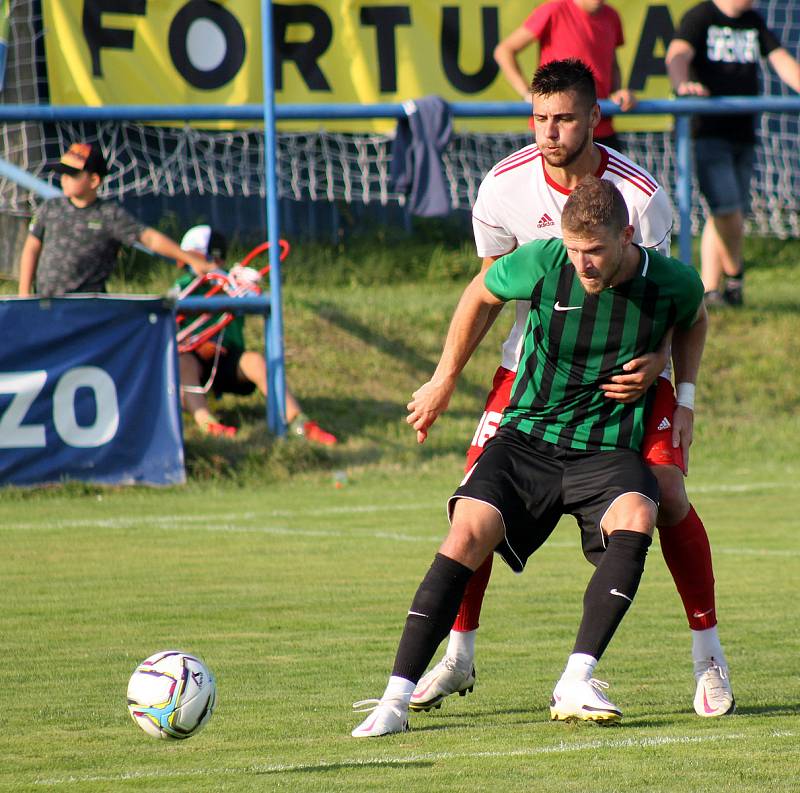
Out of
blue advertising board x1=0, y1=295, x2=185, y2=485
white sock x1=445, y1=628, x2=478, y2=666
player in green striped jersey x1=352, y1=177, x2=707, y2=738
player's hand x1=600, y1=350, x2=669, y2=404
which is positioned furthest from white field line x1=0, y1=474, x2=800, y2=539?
player's hand x1=600, y1=350, x2=669, y2=404

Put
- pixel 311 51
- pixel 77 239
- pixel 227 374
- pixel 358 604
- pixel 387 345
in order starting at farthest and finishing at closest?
pixel 311 51 → pixel 387 345 → pixel 227 374 → pixel 77 239 → pixel 358 604

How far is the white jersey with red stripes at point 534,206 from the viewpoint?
572 cm

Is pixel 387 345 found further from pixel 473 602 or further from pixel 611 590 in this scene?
pixel 611 590

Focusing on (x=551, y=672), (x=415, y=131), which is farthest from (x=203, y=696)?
(x=415, y=131)

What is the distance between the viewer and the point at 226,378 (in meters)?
12.8

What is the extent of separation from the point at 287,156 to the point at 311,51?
1.66 meters

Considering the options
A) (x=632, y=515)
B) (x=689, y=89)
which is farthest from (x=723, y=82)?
(x=632, y=515)

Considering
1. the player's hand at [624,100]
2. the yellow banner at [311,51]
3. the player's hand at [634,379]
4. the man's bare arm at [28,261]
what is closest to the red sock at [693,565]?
the player's hand at [634,379]

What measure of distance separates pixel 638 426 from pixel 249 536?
4.61 m

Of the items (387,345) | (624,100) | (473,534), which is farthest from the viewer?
(387,345)

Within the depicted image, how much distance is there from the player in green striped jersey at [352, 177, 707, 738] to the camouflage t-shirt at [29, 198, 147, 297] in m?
6.64

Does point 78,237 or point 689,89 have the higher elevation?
point 689,89

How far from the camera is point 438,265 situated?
1692cm

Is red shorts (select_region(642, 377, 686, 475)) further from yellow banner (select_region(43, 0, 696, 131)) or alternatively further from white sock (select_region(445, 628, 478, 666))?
yellow banner (select_region(43, 0, 696, 131))
